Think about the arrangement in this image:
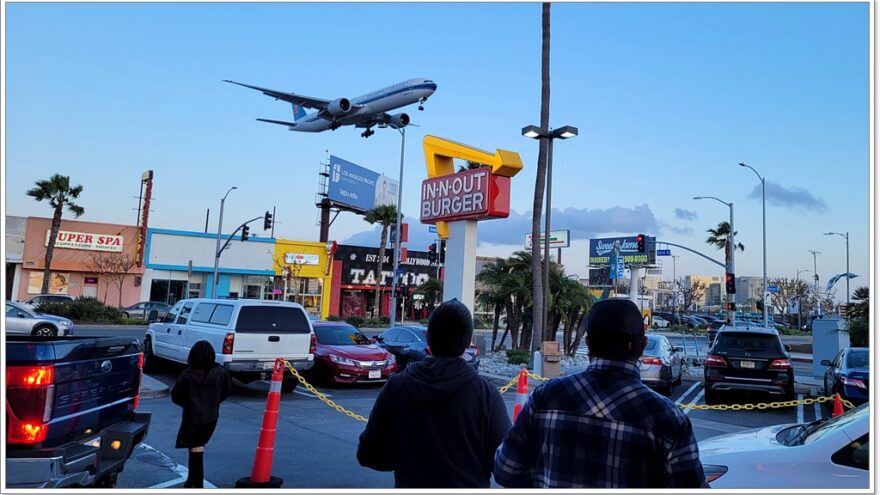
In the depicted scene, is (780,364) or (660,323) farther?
(660,323)

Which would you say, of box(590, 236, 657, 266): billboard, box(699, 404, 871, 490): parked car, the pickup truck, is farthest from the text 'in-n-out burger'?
box(590, 236, 657, 266): billboard

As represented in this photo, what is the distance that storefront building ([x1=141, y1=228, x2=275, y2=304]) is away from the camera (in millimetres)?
48062

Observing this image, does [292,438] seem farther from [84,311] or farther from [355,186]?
[355,186]

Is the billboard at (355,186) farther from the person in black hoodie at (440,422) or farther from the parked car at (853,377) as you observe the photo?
the person in black hoodie at (440,422)

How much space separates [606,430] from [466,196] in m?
14.0

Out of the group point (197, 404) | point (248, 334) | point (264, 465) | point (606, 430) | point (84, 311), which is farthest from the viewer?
point (84, 311)

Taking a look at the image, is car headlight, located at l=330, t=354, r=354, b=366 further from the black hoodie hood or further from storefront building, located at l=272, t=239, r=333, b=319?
A: storefront building, located at l=272, t=239, r=333, b=319

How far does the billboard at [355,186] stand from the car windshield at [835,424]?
63.0m

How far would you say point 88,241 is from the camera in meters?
46.3

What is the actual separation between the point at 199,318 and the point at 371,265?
45007 millimetres

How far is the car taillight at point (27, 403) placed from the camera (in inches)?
158

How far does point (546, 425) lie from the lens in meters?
2.65

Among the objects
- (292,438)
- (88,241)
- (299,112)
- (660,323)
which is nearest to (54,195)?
(88,241)

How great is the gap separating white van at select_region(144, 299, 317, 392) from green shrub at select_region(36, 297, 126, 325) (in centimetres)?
2491
